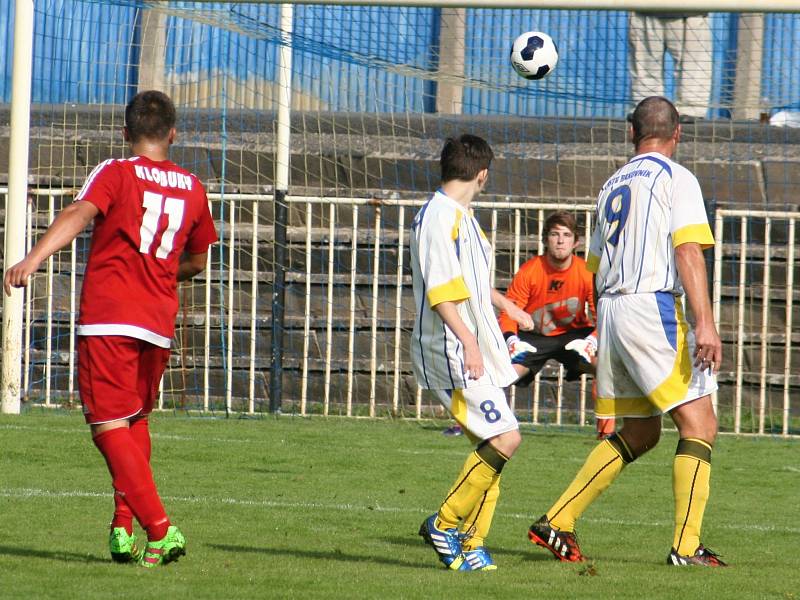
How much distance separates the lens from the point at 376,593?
16.1 ft

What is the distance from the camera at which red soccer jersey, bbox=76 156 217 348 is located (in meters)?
5.34

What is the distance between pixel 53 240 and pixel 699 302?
248 cm

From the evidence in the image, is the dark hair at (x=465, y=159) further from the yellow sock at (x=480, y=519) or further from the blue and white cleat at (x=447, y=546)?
the blue and white cleat at (x=447, y=546)

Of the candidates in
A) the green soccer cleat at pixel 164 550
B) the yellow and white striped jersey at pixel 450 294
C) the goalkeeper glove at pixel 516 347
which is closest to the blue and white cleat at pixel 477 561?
the yellow and white striped jersey at pixel 450 294

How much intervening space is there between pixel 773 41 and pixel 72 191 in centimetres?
735

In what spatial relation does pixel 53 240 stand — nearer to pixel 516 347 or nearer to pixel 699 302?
pixel 699 302

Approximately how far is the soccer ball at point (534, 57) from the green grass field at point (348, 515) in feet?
8.52

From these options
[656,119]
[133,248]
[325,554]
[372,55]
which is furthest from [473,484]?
[372,55]

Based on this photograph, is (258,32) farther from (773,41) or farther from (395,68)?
(773,41)

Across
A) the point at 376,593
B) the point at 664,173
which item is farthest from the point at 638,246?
the point at 376,593

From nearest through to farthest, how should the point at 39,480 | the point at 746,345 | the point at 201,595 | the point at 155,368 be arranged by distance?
the point at 201,595
the point at 155,368
the point at 39,480
the point at 746,345

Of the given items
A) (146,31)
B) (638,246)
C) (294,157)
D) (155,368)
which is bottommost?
(155,368)

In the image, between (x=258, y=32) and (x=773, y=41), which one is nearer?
(x=258, y=32)

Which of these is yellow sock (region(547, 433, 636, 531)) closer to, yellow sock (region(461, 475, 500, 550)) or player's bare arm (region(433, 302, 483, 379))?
yellow sock (region(461, 475, 500, 550))
